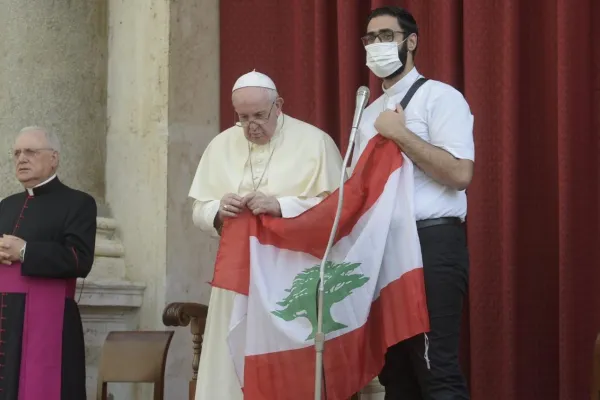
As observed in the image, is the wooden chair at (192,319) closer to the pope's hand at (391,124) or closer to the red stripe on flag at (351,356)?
the red stripe on flag at (351,356)

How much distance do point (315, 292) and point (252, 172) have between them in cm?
73

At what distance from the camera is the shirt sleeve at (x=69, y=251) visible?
462 centimetres

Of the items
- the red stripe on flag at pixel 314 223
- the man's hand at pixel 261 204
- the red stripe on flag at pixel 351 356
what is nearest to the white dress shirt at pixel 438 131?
the red stripe on flag at pixel 314 223

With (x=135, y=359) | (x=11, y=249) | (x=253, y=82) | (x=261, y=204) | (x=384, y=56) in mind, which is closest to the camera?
(x=384, y=56)

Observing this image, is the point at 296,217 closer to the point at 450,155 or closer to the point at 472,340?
the point at 450,155

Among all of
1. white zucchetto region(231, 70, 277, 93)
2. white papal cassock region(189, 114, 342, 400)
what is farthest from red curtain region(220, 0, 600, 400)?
white zucchetto region(231, 70, 277, 93)

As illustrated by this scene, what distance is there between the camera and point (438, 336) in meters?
3.57

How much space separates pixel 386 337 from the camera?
12.0 ft

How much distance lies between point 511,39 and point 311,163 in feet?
3.47

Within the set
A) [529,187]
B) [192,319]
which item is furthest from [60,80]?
[529,187]

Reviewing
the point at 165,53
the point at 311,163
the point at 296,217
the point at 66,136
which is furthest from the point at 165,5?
the point at 296,217

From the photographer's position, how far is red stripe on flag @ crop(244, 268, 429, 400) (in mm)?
3594

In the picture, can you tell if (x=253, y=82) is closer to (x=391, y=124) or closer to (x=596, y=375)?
(x=391, y=124)

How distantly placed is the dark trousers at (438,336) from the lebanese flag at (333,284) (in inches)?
2.0
